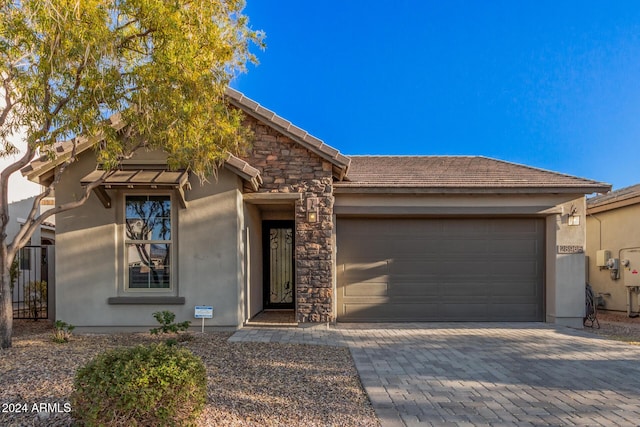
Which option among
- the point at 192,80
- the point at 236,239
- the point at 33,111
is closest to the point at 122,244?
the point at 236,239

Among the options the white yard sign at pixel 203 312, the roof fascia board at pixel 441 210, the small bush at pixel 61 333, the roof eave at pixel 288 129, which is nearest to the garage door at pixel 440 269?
the roof fascia board at pixel 441 210

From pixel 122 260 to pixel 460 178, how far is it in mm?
7774

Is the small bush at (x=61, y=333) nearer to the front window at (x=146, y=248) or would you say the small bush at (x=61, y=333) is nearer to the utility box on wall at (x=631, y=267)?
the front window at (x=146, y=248)

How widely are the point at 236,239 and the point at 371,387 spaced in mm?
4234

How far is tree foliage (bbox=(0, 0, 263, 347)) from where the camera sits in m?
5.16

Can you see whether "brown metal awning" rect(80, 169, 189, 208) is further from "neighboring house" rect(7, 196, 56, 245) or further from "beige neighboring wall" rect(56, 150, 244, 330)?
"neighboring house" rect(7, 196, 56, 245)

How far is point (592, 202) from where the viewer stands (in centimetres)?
1265

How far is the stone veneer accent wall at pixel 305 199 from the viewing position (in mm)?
8625

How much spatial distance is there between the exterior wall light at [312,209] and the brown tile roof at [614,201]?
8.87m

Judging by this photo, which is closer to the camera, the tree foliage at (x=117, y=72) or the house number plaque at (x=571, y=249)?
the tree foliage at (x=117, y=72)

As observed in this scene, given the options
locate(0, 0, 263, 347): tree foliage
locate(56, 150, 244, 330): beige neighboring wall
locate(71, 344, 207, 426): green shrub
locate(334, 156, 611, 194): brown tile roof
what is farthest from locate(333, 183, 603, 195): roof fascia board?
locate(71, 344, 207, 426): green shrub

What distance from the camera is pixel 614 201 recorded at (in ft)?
37.7

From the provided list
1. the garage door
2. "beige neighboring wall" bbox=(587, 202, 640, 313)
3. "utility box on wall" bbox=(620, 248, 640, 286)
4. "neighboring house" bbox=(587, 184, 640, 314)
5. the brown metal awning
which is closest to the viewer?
the brown metal awning

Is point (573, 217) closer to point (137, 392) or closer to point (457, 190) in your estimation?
point (457, 190)
